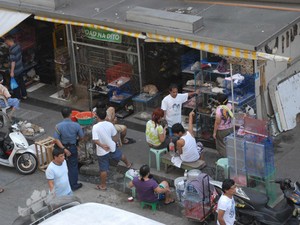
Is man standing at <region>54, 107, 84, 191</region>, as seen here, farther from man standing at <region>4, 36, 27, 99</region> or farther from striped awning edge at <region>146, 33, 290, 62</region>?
man standing at <region>4, 36, 27, 99</region>

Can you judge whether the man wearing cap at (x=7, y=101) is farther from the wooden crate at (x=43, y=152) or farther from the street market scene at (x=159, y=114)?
the wooden crate at (x=43, y=152)

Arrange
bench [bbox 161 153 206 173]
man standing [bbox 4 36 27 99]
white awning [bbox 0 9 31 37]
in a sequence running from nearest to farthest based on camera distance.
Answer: bench [bbox 161 153 206 173]
white awning [bbox 0 9 31 37]
man standing [bbox 4 36 27 99]

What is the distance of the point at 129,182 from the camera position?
531 inches

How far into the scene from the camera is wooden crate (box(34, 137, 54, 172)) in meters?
14.6

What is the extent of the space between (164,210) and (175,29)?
367 centimetres

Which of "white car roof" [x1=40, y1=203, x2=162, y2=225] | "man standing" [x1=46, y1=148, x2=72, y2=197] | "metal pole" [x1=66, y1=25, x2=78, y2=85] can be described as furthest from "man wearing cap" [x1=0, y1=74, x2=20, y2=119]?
"white car roof" [x1=40, y1=203, x2=162, y2=225]

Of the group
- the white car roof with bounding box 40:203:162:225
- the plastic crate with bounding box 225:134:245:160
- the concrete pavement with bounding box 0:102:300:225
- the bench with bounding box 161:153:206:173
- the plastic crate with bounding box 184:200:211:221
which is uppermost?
the white car roof with bounding box 40:203:162:225

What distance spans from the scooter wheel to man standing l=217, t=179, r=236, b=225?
15.4 feet

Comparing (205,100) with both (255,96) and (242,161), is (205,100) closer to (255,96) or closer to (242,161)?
(255,96)

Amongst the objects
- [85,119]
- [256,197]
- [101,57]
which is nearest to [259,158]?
[256,197]

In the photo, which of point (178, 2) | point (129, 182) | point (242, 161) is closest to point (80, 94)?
point (178, 2)

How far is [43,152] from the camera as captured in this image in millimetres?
14641

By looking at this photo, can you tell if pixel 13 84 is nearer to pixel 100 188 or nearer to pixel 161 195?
pixel 100 188

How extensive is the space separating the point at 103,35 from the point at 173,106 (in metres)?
3.37
